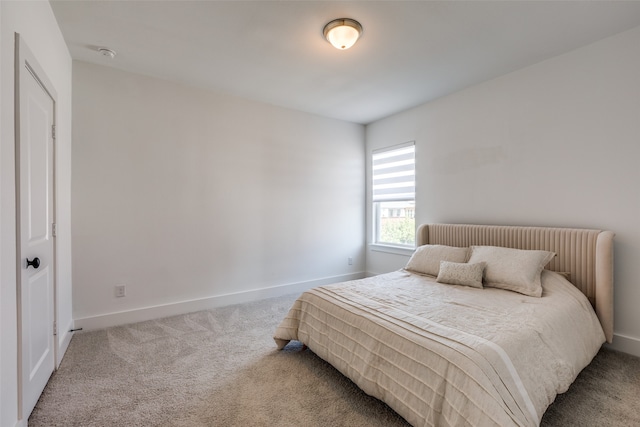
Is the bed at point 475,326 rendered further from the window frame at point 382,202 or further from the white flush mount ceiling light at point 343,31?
the white flush mount ceiling light at point 343,31

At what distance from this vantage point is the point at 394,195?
4395 millimetres

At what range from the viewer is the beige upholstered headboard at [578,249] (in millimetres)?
2324

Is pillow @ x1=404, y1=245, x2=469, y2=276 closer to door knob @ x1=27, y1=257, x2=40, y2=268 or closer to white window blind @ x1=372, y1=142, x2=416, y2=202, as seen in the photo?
white window blind @ x1=372, y1=142, x2=416, y2=202

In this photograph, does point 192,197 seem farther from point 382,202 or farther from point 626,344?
point 626,344

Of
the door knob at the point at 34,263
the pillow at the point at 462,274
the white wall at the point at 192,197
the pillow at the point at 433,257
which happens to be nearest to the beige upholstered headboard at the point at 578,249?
the pillow at the point at 433,257

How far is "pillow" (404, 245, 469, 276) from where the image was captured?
9.75 ft

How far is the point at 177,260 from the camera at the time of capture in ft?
10.9

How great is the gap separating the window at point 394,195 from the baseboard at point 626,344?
216 cm

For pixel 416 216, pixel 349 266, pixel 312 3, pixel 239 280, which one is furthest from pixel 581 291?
pixel 239 280

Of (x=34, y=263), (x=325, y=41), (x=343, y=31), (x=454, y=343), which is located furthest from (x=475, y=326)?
(x=34, y=263)

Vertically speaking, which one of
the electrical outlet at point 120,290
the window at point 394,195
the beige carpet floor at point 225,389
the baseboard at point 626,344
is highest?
the window at point 394,195

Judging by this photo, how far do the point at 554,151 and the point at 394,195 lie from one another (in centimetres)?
198

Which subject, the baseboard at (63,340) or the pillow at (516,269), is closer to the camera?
the baseboard at (63,340)

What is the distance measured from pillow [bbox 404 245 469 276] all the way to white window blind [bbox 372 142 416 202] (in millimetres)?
1153
